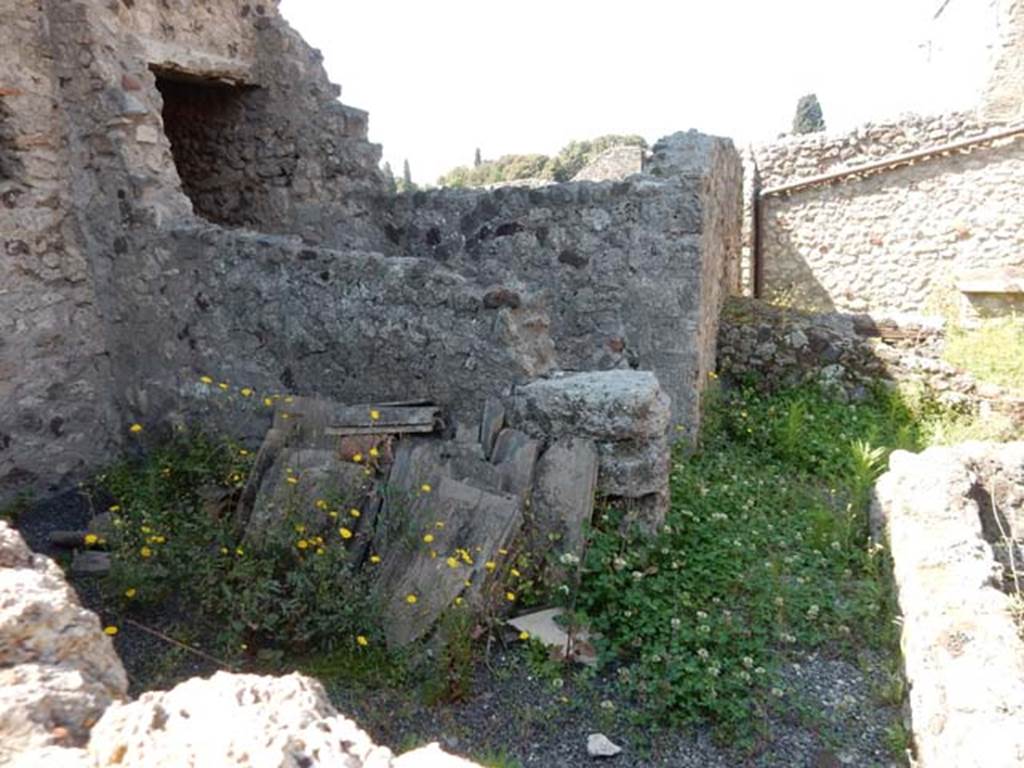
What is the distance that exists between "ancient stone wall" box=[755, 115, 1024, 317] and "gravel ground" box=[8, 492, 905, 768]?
31.7 ft

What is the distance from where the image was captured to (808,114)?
97.3ft

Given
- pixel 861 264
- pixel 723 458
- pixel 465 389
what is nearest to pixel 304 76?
pixel 465 389

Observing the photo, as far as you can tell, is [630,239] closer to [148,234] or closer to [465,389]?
[465,389]

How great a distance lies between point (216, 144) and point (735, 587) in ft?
16.3

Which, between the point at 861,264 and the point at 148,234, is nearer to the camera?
the point at 148,234

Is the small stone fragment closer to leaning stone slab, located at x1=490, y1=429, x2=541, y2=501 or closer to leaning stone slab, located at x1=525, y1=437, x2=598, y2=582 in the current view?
leaning stone slab, located at x1=525, y1=437, x2=598, y2=582

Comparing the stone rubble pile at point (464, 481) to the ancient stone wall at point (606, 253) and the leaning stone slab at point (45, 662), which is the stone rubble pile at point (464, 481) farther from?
the leaning stone slab at point (45, 662)

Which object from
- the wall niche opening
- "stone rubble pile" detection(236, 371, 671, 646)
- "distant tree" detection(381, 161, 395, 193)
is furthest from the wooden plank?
"distant tree" detection(381, 161, 395, 193)

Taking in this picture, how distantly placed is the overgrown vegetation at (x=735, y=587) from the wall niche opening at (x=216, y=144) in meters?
3.82

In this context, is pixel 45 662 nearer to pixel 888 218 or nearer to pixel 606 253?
pixel 606 253

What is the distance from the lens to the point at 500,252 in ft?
20.9

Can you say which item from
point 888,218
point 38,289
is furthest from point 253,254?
point 888,218

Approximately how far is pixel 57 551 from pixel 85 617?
2780 mm

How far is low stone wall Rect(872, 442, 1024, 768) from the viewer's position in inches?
105
